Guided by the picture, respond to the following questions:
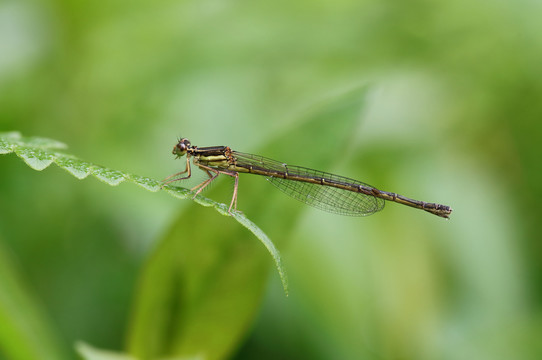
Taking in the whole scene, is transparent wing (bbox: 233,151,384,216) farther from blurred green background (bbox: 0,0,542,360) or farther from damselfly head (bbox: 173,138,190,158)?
damselfly head (bbox: 173,138,190,158)

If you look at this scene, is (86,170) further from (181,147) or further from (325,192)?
(325,192)

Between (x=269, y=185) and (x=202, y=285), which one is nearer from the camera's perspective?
(x=202, y=285)

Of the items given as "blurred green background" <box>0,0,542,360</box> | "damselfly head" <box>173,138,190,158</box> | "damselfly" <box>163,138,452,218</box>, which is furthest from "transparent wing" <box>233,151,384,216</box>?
"damselfly head" <box>173,138,190,158</box>

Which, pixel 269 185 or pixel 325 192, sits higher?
pixel 325 192

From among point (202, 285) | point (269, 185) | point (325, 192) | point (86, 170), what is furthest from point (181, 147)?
point (86, 170)

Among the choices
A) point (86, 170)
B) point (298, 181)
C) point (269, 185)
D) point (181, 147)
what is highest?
point (181, 147)

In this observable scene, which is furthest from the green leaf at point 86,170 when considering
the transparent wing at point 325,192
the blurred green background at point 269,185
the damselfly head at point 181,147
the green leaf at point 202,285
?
the damselfly head at point 181,147

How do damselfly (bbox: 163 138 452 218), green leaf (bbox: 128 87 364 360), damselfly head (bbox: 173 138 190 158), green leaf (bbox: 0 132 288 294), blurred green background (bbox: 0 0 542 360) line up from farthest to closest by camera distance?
damselfly head (bbox: 173 138 190 158), damselfly (bbox: 163 138 452 218), blurred green background (bbox: 0 0 542 360), green leaf (bbox: 128 87 364 360), green leaf (bbox: 0 132 288 294)
